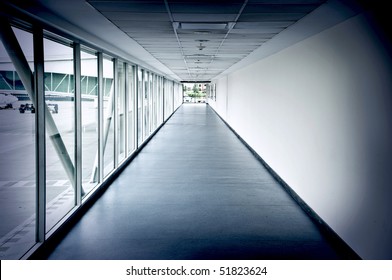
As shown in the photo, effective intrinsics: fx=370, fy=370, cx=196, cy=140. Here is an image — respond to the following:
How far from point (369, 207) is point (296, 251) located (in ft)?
3.01

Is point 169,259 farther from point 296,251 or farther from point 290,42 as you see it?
point 290,42

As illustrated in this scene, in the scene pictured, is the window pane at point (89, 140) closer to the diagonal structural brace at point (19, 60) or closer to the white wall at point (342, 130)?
the diagonal structural brace at point (19, 60)

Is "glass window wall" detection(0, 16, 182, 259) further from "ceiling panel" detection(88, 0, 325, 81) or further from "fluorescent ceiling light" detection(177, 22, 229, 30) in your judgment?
"fluorescent ceiling light" detection(177, 22, 229, 30)

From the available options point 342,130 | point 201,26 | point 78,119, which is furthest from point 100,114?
point 342,130

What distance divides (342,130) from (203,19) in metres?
2.08

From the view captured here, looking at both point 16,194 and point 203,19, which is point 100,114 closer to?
point 16,194

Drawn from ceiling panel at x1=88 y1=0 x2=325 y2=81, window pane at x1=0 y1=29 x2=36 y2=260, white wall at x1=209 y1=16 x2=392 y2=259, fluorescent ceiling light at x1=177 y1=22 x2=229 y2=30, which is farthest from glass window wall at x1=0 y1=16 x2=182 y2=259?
white wall at x1=209 y1=16 x2=392 y2=259

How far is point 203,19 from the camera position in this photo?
14.5 feet

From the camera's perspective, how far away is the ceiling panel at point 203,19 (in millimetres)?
3654

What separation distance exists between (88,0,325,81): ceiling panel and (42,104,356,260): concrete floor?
2538 mm

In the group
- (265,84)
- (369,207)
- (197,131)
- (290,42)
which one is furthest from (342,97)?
(197,131)

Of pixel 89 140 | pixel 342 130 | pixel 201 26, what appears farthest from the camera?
pixel 89 140

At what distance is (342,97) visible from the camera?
4207 mm

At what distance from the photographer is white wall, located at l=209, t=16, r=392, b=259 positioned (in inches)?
130
